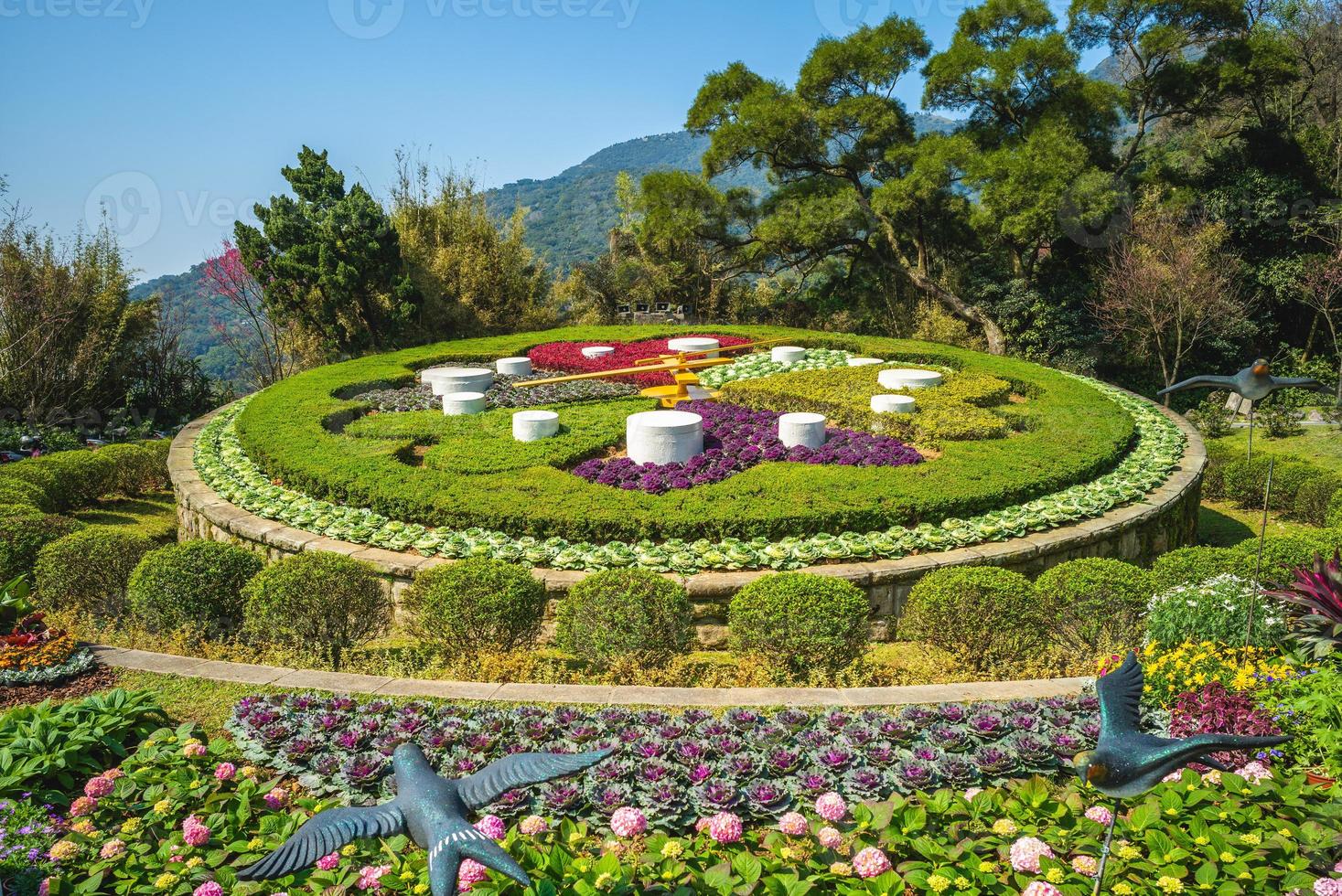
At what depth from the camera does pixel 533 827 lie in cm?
334

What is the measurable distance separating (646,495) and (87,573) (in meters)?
4.17

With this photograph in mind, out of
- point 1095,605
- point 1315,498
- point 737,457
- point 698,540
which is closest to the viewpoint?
point 1095,605

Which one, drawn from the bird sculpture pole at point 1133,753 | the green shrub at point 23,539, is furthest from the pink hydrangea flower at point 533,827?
the green shrub at point 23,539

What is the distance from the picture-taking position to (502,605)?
17.7 feet

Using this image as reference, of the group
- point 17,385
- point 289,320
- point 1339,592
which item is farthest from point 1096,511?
point 289,320

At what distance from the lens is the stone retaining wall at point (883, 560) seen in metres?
6.00

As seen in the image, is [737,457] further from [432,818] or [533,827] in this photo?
[432,818]

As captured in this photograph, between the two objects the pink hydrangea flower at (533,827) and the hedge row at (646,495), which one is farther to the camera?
the hedge row at (646,495)

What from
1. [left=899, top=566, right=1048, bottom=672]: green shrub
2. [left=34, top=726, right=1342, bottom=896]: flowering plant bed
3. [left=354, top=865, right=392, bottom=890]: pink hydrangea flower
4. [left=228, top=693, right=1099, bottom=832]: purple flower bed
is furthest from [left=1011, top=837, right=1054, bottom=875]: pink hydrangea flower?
[left=899, top=566, right=1048, bottom=672]: green shrub

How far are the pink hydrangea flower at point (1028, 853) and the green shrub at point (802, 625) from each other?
206 cm

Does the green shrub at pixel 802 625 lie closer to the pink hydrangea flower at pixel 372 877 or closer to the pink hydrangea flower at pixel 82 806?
the pink hydrangea flower at pixel 372 877

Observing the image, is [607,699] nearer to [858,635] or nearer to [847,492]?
[858,635]

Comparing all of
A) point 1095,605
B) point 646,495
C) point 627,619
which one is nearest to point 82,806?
point 627,619

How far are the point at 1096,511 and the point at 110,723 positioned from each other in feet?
23.1
